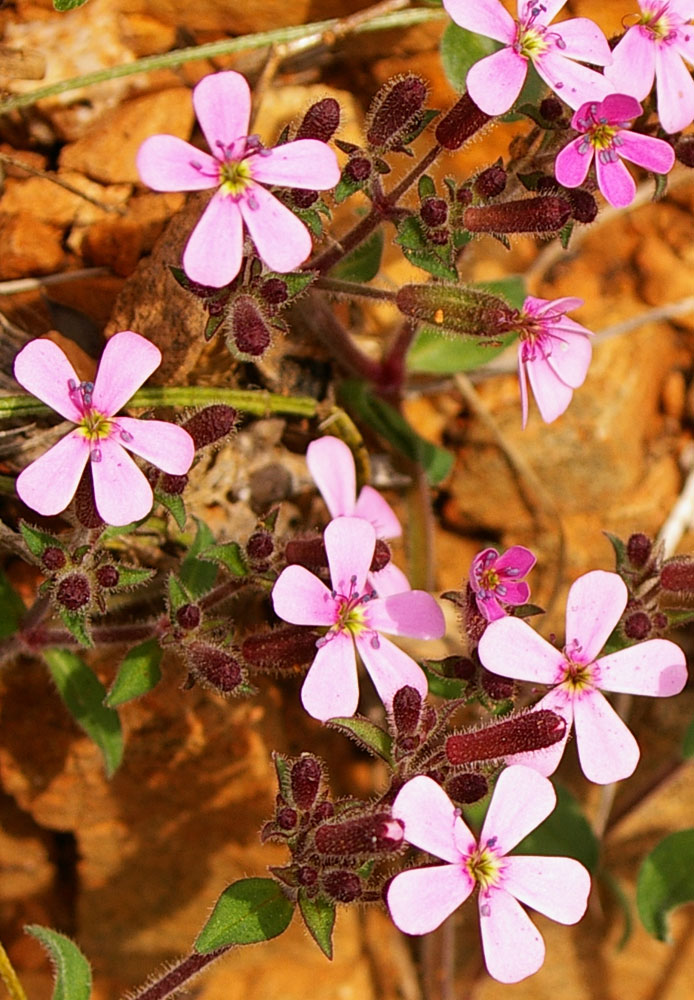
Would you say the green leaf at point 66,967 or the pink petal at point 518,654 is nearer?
the pink petal at point 518,654

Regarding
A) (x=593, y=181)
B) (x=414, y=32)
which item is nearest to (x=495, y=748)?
(x=593, y=181)

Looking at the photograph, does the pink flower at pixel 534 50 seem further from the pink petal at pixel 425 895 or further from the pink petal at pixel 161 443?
the pink petal at pixel 425 895

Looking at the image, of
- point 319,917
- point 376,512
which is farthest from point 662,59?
point 319,917

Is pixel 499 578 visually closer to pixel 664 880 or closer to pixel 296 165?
pixel 296 165

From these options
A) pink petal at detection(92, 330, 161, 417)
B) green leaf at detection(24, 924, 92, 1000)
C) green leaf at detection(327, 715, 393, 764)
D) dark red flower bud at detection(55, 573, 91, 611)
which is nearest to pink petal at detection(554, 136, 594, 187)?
pink petal at detection(92, 330, 161, 417)

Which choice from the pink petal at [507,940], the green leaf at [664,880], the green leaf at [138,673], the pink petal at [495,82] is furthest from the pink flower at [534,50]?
the green leaf at [664,880]
